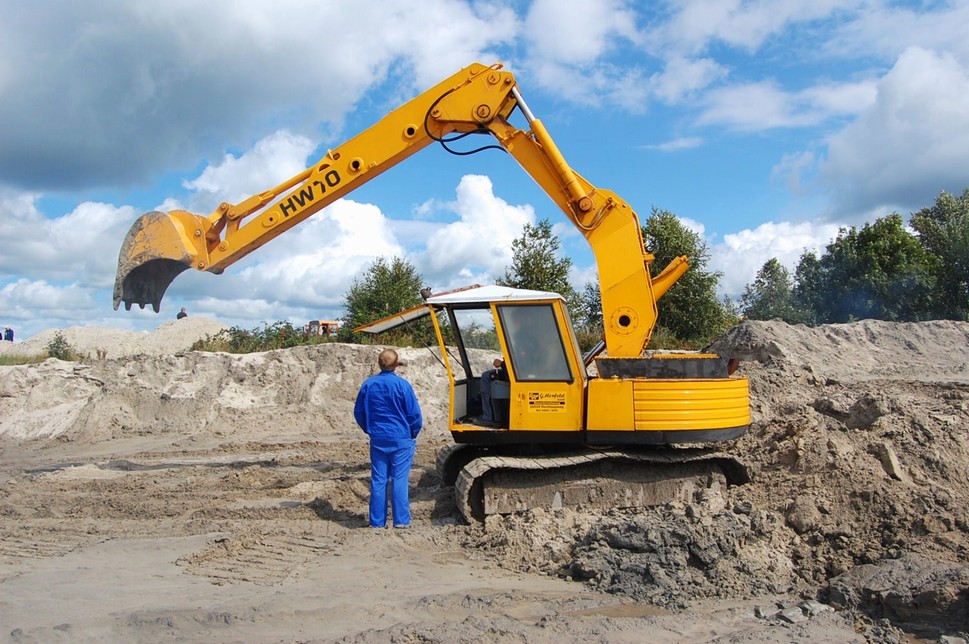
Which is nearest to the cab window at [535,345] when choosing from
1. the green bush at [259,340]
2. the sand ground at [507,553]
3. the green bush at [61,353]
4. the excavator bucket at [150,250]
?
the sand ground at [507,553]

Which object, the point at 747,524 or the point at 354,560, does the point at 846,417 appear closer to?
the point at 747,524

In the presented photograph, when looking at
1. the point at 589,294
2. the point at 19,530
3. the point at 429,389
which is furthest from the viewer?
the point at 589,294

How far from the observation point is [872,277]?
26531 mm

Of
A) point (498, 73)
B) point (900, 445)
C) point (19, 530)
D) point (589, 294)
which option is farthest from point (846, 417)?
point (589, 294)

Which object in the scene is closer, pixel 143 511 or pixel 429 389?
pixel 143 511

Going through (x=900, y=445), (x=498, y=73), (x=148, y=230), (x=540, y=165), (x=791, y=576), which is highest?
(x=498, y=73)

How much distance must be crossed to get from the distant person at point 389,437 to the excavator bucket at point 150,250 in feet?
8.80

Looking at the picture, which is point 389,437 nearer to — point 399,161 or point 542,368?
point 542,368

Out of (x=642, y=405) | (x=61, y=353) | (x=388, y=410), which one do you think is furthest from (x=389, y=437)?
(x=61, y=353)

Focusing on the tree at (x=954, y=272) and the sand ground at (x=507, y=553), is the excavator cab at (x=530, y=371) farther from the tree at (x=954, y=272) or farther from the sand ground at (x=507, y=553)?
the tree at (x=954, y=272)

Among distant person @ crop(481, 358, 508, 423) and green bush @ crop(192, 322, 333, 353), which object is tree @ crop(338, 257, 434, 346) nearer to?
green bush @ crop(192, 322, 333, 353)

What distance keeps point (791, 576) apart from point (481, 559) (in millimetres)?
2216

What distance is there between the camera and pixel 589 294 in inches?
959

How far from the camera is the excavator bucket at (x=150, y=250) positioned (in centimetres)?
779
